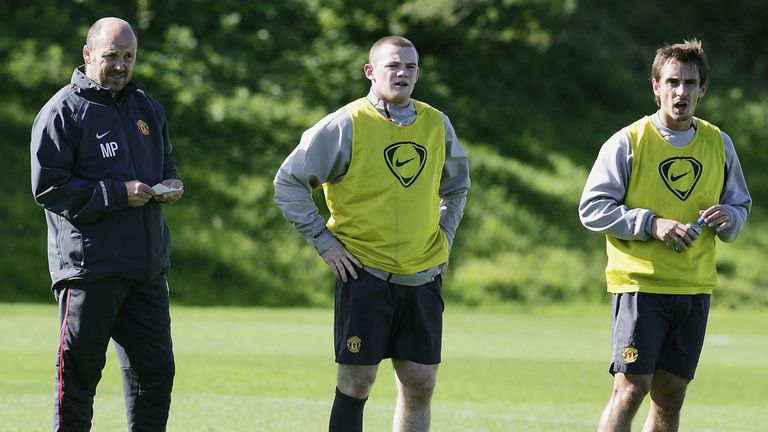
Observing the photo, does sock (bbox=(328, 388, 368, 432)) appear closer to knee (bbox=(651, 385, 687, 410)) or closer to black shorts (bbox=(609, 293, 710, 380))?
black shorts (bbox=(609, 293, 710, 380))

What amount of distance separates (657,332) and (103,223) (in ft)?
8.61

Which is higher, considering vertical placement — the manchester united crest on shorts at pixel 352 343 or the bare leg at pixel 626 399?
the manchester united crest on shorts at pixel 352 343

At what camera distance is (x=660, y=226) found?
620cm

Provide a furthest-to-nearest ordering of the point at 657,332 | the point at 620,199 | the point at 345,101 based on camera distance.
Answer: the point at 345,101, the point at 620,199, the point at 657,332

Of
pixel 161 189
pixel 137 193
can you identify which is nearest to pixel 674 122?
pixel 161 189

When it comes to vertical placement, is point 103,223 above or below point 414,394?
above

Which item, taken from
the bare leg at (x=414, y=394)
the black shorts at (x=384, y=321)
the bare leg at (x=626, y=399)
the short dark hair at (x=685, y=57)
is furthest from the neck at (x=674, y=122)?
the bare leg at (x=414, y=394)

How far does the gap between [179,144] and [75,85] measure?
18.8 meters

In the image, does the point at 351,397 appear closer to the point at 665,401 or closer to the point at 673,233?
the point at 665,401

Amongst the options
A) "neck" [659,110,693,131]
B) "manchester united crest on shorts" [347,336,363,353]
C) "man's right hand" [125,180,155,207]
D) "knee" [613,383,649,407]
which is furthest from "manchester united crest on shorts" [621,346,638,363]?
"man's right hand" [125,180,155,207]

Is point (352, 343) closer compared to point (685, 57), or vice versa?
point (352, 343)

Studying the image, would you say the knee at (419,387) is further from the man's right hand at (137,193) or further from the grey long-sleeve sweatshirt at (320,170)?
the man's right hand at (137,193)

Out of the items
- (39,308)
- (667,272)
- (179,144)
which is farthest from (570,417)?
(179,144)

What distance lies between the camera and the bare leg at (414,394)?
20.7 feet
